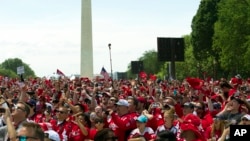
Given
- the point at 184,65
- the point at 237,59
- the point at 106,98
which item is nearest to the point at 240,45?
the point at 237,59

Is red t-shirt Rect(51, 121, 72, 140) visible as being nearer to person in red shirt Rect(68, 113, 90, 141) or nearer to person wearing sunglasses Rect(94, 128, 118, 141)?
person in red shirt Rect(68, 113, 90, 141)

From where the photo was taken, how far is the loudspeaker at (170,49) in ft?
103

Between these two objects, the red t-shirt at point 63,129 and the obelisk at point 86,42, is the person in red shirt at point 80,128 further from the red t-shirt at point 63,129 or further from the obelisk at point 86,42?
the obelisk at point 86,42

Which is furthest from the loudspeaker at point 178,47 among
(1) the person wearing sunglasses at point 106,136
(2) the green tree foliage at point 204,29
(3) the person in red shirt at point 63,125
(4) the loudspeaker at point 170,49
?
(2) the green tree foliage at point 204,29

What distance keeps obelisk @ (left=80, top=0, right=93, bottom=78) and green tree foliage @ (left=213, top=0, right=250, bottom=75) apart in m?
12.6

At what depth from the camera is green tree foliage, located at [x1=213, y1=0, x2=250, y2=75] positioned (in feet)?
158

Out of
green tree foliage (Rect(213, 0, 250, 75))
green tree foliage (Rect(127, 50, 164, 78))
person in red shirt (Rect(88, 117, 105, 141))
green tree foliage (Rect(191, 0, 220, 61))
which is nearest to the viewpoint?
person in red shirt (Rect(88, 117, 105, 141))

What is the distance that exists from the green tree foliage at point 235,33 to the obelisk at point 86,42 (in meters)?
12.6

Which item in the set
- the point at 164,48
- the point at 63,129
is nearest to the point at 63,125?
the point at 63,129

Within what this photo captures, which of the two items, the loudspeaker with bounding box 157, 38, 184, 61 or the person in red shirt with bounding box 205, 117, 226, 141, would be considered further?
the loudspeaker with bounding box 157, 38, 184, 61

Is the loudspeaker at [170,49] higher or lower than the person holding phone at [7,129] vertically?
higher

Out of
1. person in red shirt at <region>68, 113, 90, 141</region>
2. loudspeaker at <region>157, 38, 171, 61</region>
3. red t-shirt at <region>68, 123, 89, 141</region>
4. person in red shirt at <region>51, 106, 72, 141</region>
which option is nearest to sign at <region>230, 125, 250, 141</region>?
person in red shirt at <region>68, 113, 90, 141</region>

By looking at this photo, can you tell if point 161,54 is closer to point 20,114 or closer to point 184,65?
point 20,114

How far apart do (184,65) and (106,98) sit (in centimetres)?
8666
